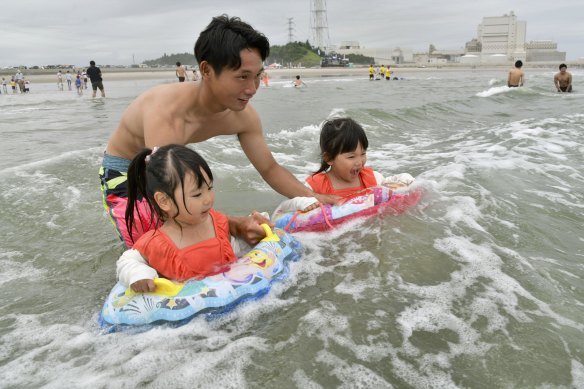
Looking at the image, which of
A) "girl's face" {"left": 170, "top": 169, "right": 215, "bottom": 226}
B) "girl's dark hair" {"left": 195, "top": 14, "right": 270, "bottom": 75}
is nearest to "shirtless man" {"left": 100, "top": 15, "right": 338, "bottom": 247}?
"girl's dark hair" {"left": 195, "top": 14, "right": 270, "bottom": 75}

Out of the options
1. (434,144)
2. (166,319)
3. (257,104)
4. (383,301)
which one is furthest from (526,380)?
(257,104)

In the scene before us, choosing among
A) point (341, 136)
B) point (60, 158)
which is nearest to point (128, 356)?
point (341, 136)

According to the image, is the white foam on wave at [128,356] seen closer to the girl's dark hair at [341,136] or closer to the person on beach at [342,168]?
the person on beach at [342,168]

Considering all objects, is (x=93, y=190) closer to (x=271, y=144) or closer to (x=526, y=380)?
(x=271, y=144)

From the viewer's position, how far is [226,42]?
9.90 ft

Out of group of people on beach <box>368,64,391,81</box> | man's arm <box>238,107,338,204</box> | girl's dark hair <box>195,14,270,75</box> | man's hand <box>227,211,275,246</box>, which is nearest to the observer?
girl's dark hair <box>195,14,270,75</box>

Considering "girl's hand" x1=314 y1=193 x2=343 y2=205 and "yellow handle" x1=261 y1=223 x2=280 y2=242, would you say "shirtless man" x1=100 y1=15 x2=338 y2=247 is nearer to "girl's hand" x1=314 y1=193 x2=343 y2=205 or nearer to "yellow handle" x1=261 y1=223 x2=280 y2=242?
"yellow handle" x1=261 y1=223 x2=280 y2=242

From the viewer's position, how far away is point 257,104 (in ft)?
59.4

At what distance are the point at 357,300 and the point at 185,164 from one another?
136 cm

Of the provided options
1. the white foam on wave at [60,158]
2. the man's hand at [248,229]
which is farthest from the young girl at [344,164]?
the white foam on wave at [60,158]

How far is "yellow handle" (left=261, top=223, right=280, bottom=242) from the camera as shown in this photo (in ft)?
11.3

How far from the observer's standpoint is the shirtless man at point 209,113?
309cm

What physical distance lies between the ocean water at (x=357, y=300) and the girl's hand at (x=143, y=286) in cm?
25

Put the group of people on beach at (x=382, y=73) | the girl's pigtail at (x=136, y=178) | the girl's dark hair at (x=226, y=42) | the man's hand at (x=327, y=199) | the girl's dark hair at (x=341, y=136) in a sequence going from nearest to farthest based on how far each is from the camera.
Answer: the girl's pigtail at (x=136, y=178)
the girl's dark hair at (x=226, y=42)
the girl's dark hair at (x=341, y=136)
the man's hand at (x=327, y=199)
the group of people on beach at (x=382, y=73)
